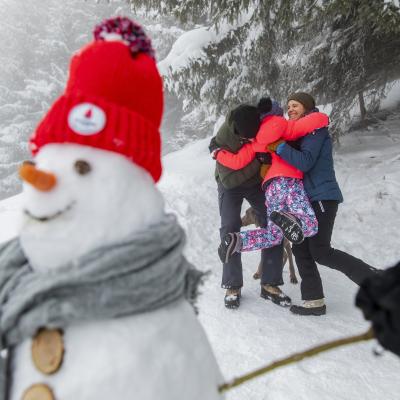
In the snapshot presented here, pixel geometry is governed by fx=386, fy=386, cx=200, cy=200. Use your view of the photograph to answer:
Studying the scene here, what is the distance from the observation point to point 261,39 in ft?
18.7

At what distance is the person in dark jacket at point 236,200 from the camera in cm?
339

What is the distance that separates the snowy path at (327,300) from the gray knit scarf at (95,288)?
808mm

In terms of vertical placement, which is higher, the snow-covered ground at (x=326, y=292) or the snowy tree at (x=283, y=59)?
the snowy tree at (x=283, y=59)

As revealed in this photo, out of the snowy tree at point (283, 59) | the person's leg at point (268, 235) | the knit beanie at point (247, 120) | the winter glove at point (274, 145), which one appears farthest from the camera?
the snowy tree at point (283, 59)

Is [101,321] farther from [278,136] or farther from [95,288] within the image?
[278,136]

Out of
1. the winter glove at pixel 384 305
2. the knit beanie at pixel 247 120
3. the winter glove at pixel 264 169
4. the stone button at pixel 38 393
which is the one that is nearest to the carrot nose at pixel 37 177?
the stone button at pixel 38 393

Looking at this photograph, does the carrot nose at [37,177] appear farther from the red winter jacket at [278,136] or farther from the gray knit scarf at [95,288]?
the red winter jacket at [278,136]

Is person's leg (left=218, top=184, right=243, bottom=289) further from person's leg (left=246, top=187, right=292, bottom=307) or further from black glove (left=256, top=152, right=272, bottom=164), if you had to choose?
black glove (left=256, top=152, right=272, bottom=164)

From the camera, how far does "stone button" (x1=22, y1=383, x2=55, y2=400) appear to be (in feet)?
3.15

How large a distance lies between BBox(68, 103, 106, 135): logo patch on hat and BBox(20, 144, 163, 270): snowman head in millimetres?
50

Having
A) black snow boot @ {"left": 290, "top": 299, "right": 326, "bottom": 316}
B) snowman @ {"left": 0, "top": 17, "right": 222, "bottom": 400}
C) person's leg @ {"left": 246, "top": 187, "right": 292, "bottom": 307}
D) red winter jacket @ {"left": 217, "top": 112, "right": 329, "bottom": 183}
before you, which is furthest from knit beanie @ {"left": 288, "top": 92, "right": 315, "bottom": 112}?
snowman @ {"left": 0, "top": 17, "right": 222, "bottom": 400}

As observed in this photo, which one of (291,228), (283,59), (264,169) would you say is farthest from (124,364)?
(283,59)

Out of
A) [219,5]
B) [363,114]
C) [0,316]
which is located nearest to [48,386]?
[0,316]

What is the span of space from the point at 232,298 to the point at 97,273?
2665mm
